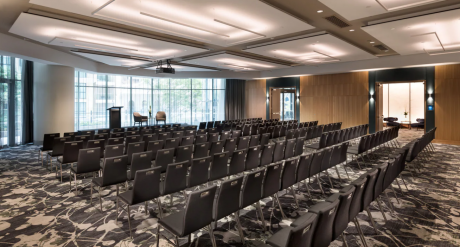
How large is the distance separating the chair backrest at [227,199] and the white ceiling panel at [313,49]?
6.70 metres

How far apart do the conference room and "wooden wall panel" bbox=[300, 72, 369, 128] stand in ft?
0.26

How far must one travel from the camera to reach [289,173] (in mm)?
4051

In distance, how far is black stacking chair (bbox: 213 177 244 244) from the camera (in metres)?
2.90

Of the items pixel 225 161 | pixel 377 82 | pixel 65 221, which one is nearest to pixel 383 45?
pixel 377 82

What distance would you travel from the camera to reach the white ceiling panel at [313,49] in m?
8.77

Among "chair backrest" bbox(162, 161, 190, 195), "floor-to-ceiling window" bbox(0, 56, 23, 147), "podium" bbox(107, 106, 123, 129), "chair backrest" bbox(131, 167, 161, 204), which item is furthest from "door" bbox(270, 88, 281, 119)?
"chair backrest" bbox(131, 167, 161, 204)

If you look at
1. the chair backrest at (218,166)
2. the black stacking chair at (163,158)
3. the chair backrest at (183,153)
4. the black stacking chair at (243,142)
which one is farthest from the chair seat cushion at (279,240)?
the black stacking chair at (243,142)

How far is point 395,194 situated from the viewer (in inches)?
182

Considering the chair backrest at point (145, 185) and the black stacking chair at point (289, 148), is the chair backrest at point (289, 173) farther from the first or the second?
the black stacking chair at point (289, 148)

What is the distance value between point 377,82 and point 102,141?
525 inches

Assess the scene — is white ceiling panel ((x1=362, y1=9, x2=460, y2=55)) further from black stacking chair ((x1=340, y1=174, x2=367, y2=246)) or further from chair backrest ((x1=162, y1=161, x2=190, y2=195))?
chair backrest ((x1=162, y1=161, x2=190, y2=195))

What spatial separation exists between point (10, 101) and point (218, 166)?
1042 centimetres

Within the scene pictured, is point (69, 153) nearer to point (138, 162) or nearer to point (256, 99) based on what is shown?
point (138, 162)

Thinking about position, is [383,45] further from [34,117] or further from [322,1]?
[34,117]
